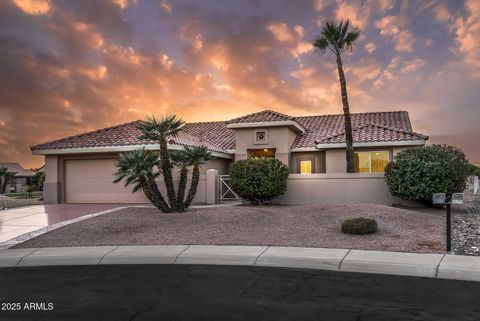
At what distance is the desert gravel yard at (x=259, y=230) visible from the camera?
38.9 feet

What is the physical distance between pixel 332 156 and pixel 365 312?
2016cm

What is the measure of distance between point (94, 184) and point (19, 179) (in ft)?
185

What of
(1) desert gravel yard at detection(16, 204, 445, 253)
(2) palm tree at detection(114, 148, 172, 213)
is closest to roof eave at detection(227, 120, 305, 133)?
(1) desert gravel yard at detection(16, 204, 445, 253)

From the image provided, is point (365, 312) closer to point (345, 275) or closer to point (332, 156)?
point (345, 275)

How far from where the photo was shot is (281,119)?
25422 mm

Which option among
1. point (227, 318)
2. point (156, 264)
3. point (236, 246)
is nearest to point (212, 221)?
point (236, 246)

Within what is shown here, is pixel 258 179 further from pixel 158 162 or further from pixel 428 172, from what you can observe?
pixel 428 172

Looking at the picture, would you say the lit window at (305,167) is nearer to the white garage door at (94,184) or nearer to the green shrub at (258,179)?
the green shrub at (258,179)

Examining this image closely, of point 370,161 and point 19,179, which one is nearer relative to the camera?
point 370,161

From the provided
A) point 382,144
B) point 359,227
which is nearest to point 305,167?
point 382,144

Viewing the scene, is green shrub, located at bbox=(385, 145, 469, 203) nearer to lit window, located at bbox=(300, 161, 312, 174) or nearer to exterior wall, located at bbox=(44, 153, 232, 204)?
lit window, located at bbox=(300, 161, 312, 174)

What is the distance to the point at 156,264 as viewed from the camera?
32.5ft

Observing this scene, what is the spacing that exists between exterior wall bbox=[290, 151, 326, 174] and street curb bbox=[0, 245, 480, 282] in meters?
16.4

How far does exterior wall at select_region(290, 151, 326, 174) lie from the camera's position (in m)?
26.9
